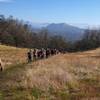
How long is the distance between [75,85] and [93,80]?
185 centimetres

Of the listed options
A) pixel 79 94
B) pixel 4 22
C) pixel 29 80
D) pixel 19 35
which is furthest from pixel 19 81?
pixel 4 22

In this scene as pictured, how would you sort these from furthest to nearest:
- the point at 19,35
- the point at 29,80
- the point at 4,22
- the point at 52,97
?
the point at 4,22, the point at 19,35, the point at 29,80, the point at 52,97

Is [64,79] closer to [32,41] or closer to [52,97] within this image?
[52,97]

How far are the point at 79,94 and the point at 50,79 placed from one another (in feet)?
6.77

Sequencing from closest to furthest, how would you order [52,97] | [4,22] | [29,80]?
[52,97] < [29,80] < [4,22]

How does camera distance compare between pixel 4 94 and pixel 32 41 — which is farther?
pixel 32 41

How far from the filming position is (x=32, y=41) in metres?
149

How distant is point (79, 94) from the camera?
11.5 m

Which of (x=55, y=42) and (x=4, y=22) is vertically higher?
(x=4, y=22)

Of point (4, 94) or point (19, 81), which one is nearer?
point (4, 94)

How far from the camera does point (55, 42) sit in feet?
481

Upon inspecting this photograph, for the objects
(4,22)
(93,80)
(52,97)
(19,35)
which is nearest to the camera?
(52,97)

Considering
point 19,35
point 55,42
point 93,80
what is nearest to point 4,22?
point 19,35

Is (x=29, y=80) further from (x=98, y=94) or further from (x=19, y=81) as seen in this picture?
(x=98, y=94)
